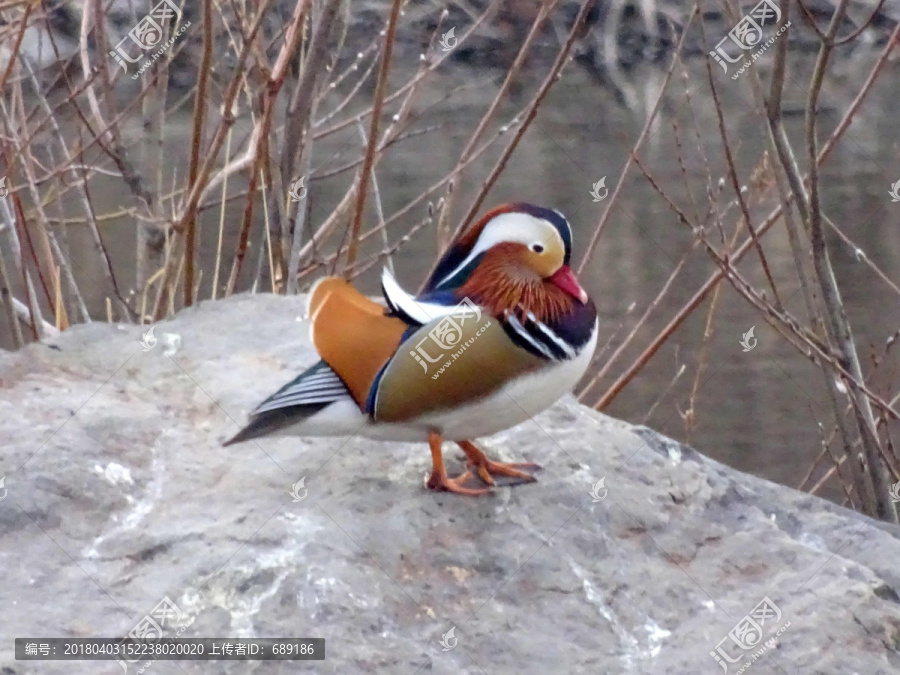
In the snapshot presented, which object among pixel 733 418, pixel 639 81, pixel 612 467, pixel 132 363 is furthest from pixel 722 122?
pixel 639 81

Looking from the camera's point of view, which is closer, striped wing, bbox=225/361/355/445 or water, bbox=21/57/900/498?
striped wing, bbox=225/361/355/445

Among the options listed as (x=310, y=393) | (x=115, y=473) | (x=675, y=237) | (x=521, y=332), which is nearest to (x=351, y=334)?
(x=310, y=393)

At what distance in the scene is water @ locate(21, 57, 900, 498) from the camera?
19.6 feet

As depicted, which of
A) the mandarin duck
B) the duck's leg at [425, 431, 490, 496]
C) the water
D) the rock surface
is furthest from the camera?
the water

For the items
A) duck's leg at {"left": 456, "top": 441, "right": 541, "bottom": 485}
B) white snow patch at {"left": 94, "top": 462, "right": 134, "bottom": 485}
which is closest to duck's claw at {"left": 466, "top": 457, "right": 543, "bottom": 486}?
duck's leg at {"left": 456, "top": 441, "right": 541, "bottom": 485}

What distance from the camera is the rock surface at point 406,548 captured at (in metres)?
1.78

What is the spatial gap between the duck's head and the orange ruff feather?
0.16 metres

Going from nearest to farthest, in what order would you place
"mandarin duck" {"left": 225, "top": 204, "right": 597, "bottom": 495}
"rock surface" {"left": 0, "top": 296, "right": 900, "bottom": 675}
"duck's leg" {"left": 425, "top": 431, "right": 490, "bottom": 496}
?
1. "rock surface" {"left": 0, "top": 296, "right": 900, "bottom": 675}
2. "mandarin duck" {"left": 225, "top": 204, "right": 597, "bottom": 495}
3. "duck's leg" {"left": 425, "top": 431, "right": 490, "bottom": 496}

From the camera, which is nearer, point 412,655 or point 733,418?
point 412,655

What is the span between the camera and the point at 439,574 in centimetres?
192

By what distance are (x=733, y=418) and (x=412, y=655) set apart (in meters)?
4.66

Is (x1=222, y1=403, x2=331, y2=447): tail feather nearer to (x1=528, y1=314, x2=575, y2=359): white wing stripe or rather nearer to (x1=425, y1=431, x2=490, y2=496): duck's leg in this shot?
(x1=425, y1=431, x2=490, y2=496): duck's leg

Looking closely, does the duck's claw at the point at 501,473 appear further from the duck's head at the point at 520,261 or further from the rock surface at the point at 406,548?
the duck's head at the point at 520,261

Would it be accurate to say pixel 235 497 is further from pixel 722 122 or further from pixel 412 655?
pixel 722 122
